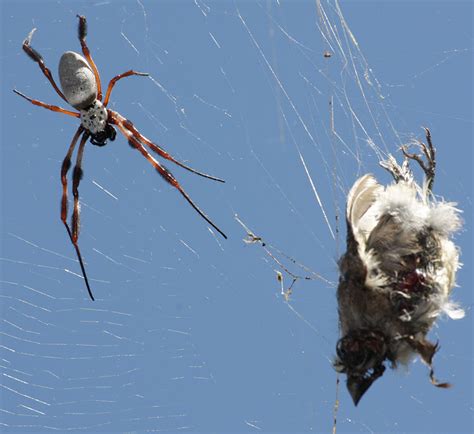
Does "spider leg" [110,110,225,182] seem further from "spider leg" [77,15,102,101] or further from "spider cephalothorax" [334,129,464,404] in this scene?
"spider cephalothorax" [334,129,464,404]

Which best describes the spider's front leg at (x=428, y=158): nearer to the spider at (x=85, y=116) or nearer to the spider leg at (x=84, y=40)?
the spider at (x=85, y=116)

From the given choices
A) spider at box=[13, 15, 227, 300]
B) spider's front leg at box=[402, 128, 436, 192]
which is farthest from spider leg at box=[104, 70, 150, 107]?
spider's front leg at box=[402, 128, 436, 192]

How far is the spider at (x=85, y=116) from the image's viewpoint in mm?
7730

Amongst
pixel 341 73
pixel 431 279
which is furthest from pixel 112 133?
pixel 431 279

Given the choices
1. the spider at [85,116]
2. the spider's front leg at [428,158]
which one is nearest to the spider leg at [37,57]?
the spider at [85,116]

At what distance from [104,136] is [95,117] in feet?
0.61

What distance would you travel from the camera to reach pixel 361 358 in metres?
6.30

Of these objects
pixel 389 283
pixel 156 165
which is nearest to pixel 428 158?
pixel 389 283

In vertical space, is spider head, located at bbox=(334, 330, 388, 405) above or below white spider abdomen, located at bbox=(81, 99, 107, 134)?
below

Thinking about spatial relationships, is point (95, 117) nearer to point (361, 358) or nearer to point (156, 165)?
point (156, 165)

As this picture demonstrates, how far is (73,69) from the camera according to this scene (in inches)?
305

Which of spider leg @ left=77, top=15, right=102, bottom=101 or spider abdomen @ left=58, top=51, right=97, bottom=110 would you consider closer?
spider abdomen @ left=58, top=51, right=97, bottom=110

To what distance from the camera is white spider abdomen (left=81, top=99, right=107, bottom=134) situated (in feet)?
26.1

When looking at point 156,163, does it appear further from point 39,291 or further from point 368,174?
point 368,174
